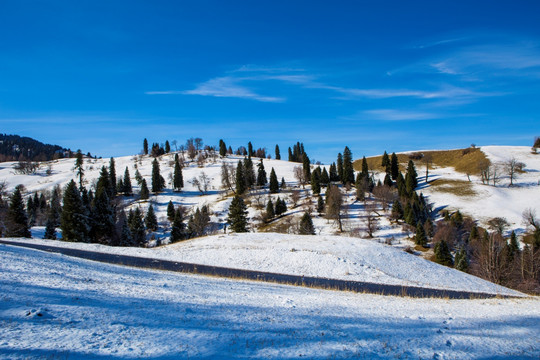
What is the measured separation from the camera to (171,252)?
105 ft

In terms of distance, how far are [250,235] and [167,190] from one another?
3987 inches

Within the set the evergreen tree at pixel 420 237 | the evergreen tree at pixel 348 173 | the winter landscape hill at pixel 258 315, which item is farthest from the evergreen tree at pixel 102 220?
the evergreen tree at pixel 348 173

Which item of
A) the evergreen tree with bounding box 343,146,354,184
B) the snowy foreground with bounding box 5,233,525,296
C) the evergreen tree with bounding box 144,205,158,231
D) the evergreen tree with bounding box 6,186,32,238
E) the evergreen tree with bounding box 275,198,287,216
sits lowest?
the evergreen tree with bounding box 144,205,158,231

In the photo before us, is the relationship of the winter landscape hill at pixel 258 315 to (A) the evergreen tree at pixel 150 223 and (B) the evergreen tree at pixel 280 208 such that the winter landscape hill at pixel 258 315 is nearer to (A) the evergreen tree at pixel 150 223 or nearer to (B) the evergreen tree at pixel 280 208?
(B) the evergreen tree at pixel 280 208

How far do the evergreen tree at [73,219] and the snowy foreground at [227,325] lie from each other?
131 ft

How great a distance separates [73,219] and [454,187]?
10648 cm

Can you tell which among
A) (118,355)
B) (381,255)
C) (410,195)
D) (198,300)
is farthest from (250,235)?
(410,195)

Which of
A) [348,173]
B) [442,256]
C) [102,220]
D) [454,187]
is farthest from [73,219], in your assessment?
[454,187]

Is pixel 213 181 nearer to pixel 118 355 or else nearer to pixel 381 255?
pixel 381 255

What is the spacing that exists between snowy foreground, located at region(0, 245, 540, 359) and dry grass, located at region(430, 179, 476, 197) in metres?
97.2

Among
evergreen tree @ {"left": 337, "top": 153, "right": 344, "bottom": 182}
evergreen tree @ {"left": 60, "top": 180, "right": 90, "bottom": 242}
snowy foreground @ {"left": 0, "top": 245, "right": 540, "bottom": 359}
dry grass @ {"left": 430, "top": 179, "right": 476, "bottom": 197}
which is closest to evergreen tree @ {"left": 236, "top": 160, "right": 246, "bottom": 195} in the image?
evergreen tree @ {"left": 337, "top": 153, "right": 344, "bottom": 182}

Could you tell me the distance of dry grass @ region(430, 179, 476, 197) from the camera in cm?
9510

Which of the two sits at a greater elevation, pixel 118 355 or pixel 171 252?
pixel 118 355

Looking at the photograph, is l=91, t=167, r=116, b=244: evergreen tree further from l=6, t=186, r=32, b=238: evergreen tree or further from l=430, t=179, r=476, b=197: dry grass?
l=430, t=179, r=476, b=197: dry grass
